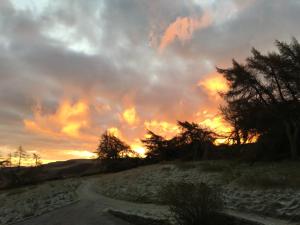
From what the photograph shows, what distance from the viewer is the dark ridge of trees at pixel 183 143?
214 ft

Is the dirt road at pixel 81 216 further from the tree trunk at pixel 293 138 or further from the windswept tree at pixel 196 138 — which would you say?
the windswept tree at pixel 196 138

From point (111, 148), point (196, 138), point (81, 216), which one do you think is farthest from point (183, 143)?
point (81, 216)

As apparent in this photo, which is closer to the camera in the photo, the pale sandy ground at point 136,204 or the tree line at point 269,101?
the pale sandy ground at point 136,204

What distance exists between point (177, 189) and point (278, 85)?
2838 centimetres

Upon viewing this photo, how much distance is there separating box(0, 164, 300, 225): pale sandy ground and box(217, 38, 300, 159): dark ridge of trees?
9.95m

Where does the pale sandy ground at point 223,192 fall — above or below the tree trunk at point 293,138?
below

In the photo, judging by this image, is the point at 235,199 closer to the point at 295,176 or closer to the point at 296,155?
the point at 295,176

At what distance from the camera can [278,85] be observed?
4569 cm

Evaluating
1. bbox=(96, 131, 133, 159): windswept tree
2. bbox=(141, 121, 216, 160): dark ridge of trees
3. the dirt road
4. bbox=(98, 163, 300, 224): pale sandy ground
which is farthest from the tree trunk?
bbox=(96, 131, 133, 159): windswept tree

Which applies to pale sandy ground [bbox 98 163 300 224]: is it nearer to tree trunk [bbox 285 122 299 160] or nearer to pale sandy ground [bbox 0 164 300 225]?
pale sandy ground [bbox 0 164 300 225]

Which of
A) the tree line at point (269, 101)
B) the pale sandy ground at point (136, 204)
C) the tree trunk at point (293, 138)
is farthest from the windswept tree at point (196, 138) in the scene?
the pale sandy ground at point (136, 204)

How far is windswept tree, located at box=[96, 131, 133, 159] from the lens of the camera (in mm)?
76750

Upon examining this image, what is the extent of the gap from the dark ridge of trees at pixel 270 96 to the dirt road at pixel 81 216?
72.8 feet

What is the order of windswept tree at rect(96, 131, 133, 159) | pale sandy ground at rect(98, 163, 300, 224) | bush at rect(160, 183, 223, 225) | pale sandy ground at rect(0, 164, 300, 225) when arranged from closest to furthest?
bush at rect(160, 183, 223, 225) → pale sandy ground at rect(98, 163, 300, 224) → pale sandy ground at rect(0, 164, 300, 225) → windswept tree at rect(96, 131, 133, 159)
